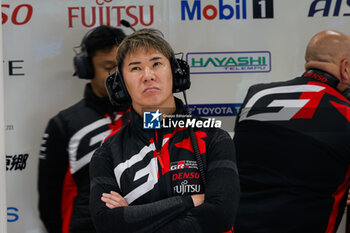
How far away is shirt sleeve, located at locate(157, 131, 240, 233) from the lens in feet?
5.13

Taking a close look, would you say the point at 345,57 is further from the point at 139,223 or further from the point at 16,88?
the point at 16,88

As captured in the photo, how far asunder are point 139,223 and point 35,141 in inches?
32.5

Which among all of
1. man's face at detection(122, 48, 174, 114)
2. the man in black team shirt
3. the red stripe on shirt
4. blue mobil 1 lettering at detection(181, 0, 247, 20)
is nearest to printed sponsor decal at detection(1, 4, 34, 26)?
man's face at detection(122, 48, 174, 114)

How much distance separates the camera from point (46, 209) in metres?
2.11

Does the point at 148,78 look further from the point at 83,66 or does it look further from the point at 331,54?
the point at 331,54

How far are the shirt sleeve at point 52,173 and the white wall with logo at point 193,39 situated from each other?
0.10m

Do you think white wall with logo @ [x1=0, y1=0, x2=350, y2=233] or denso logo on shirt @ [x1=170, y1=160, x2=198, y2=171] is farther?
white wall with logo @ [x1=0, y1=0, x2=350, y2=233]

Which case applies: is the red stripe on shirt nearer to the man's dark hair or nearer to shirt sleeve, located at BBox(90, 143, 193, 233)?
shirt sleeve, located at BBox(90, 143, 193, 233)

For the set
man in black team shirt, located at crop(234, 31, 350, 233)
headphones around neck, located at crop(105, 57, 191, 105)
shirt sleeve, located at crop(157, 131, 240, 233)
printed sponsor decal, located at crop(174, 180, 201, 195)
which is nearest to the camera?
shirt sleeve, located at crop(157, 131, 240, 233)

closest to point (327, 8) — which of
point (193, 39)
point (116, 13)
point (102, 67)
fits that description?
point (193, 39)

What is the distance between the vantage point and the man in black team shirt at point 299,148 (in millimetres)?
1979

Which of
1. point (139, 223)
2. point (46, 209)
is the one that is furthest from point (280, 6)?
point (46, 209)

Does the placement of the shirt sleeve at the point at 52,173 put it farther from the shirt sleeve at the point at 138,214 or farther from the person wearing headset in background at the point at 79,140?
the shirt sleeve at the point at 138,214

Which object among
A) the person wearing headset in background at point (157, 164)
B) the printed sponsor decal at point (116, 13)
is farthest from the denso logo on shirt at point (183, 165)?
the printed sponsor decal at point (116, 13)
